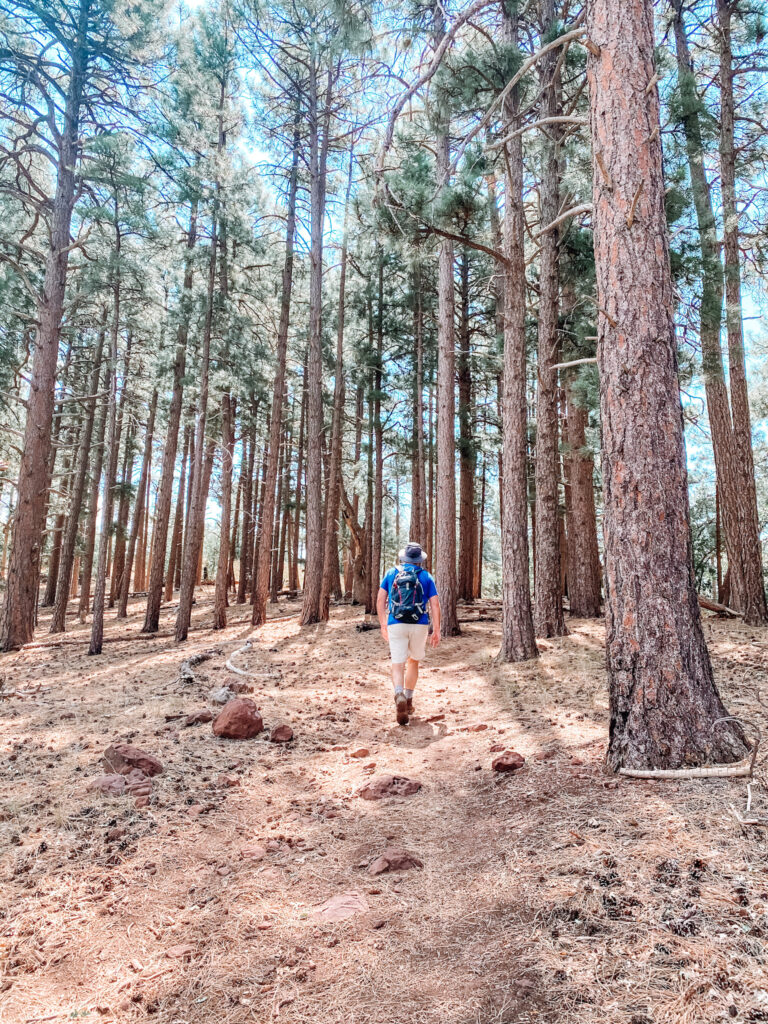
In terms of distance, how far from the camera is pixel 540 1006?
1679mm

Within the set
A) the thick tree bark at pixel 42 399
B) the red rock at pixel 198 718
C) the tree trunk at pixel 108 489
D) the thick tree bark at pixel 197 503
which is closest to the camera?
the red rock at pixel 198 718

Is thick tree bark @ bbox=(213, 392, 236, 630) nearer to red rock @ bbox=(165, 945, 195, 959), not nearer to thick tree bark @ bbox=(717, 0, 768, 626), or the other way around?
thick tree bark @ bbox=(717, 0, 768, 626)

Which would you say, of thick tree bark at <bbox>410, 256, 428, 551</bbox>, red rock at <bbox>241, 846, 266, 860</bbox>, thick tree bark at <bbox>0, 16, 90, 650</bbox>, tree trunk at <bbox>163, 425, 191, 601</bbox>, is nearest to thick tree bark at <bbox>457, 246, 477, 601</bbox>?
thick tree bark at <bbox>410, 256, 428, 551</bbox>

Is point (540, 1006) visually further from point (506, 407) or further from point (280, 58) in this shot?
point (280, 58)

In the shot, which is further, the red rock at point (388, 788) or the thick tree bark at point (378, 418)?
the thick tree bark at point (378, 418)

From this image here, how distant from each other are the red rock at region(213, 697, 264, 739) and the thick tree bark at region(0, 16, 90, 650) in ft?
25.1

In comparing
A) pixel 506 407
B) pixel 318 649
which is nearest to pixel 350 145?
pixel 506 407

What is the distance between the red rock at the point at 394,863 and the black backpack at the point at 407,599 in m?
2.87

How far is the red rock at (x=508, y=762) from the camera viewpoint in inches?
149

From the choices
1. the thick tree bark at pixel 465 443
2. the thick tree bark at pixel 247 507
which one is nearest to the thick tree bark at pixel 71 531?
the thick tree bark at pixel 247 507

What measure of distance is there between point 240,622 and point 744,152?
48.4ft

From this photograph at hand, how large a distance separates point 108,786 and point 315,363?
423 inches

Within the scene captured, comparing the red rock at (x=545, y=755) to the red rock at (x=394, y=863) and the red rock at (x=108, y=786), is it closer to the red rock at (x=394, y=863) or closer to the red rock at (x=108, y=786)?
the red rock at (x=394, y=863)

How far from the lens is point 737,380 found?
8953 mm
